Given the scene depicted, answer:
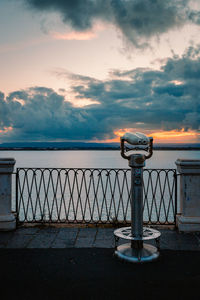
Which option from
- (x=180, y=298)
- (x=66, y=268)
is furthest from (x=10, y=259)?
(x=180, y=298)

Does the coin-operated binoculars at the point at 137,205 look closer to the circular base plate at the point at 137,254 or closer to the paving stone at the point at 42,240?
the circular base plate at the point at 137,254

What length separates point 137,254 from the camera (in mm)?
4277

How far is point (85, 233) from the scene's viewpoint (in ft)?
18.5

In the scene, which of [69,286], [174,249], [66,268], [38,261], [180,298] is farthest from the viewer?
[174,249]

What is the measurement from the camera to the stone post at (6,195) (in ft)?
19.2

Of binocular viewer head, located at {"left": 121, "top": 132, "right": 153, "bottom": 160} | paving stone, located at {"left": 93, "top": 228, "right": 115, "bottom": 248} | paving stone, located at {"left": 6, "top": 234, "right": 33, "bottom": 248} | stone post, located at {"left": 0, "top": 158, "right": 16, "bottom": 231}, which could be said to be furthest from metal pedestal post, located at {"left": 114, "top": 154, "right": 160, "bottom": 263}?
stone post, located at {"left": 0, "top": 158, "right": 16, "bottom": 231}

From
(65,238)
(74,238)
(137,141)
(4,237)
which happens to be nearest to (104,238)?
(74,238)

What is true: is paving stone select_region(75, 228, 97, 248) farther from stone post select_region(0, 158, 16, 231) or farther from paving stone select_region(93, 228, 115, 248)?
stone post select_region(0, 158, 16, 231)

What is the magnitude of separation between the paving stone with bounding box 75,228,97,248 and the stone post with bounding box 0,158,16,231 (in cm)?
142

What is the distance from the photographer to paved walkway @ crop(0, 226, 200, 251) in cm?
495

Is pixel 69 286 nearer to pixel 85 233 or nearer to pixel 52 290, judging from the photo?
pixel 52 290

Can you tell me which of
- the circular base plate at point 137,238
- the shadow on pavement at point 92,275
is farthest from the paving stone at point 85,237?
the circular base plate at point 137,238

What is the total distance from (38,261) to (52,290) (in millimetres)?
951

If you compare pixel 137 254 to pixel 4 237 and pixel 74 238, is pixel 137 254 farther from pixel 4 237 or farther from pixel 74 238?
pixel 4 237
